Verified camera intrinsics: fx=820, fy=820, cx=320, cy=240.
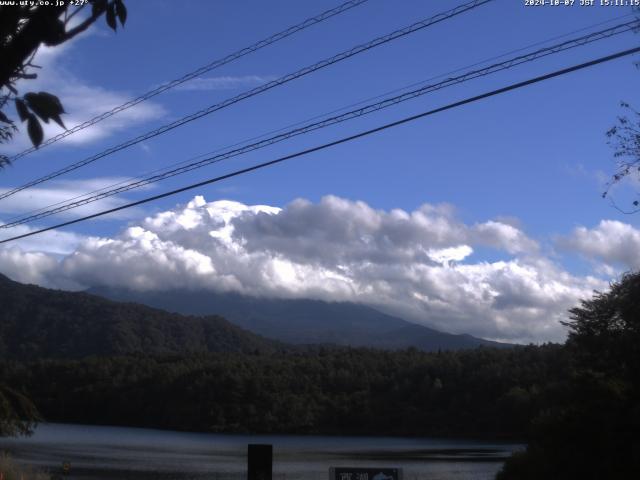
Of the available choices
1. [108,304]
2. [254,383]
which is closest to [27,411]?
[254,383]

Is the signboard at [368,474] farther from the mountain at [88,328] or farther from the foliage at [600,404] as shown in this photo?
the mountain at [88,328]

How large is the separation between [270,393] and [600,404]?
2719 inches

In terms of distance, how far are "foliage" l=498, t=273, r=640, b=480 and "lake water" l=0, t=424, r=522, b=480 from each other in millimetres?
11782

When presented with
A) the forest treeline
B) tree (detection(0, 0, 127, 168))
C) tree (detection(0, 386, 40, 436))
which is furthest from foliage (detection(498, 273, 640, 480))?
the forest treeline

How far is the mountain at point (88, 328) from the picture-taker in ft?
438

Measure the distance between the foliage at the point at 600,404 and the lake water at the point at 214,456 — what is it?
1178 centimetres

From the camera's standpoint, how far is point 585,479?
23.0m

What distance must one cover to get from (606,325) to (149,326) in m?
149

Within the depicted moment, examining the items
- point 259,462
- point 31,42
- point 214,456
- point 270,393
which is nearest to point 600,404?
point 259,462

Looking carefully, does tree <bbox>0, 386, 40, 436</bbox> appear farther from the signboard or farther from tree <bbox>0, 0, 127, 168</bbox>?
tree <bbox>0, 0, 127, 168</bbox>

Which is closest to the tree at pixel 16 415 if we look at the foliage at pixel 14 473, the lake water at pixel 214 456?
the foliage at pixel 14 473

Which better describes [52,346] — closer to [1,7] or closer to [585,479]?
[585,479]

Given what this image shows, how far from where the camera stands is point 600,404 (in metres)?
23.2

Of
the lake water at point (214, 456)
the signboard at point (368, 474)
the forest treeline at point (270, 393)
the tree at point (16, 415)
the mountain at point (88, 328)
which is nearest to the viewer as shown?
the signboard at point (368, 474)
